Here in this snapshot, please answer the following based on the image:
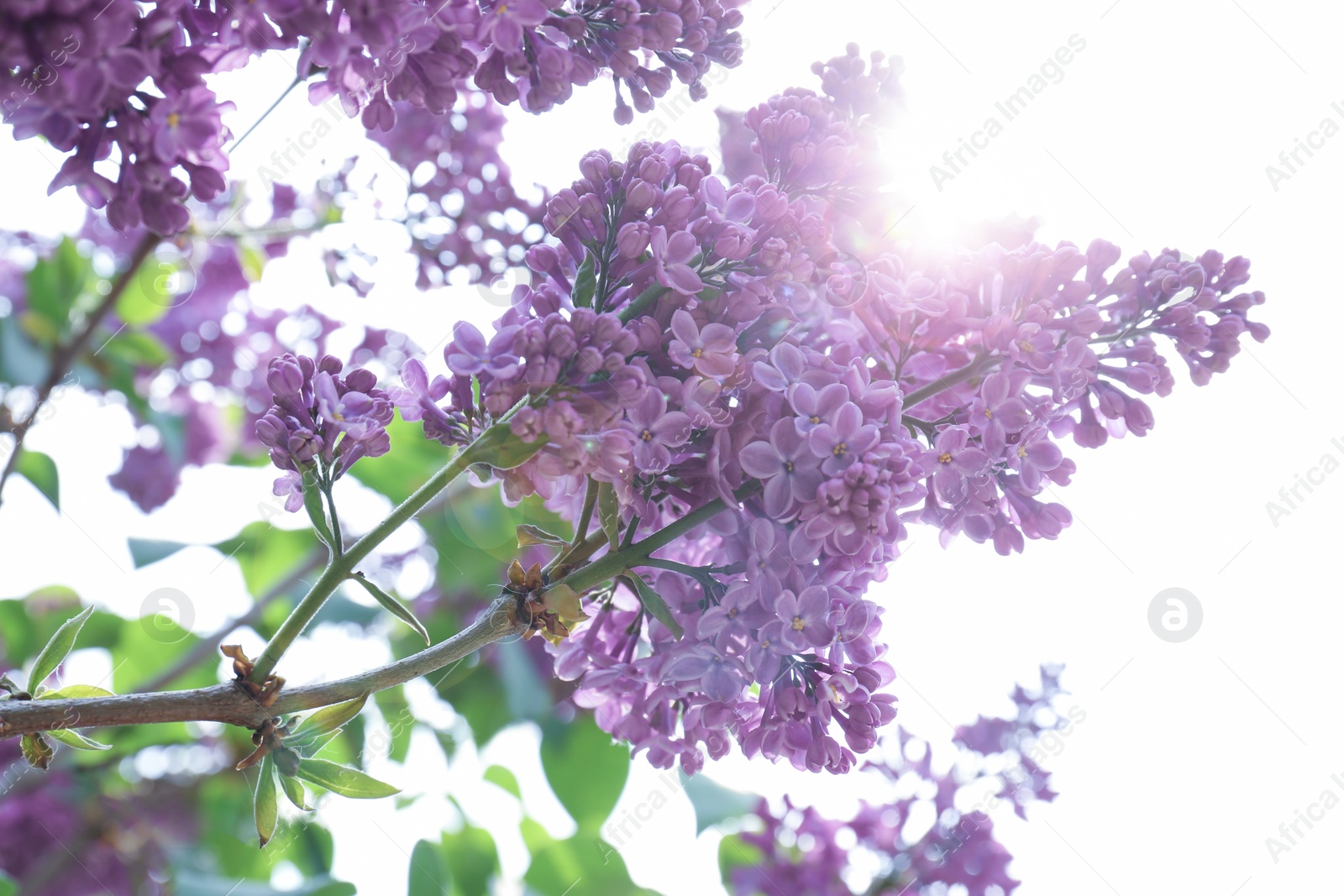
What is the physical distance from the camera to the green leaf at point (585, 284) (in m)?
1.25

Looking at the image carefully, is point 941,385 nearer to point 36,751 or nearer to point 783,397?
point 783,397

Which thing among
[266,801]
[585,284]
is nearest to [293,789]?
[266,801]

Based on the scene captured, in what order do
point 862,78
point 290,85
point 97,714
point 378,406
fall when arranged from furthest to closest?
point 862,78 < point 290,85 < point 378,406 < point 97,714

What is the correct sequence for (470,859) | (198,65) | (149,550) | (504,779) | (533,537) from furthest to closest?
(504,779)
(470,859)
(149,550)
(533,537)
(198,65)

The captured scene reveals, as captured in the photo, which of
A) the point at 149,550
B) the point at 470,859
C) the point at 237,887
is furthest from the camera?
the point at 470,859

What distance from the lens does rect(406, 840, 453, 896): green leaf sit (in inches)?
101

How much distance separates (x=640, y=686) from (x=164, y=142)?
0.94 m

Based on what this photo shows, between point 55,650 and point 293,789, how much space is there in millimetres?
339

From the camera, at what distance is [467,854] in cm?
301

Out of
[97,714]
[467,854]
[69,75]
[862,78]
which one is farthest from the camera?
[467,854]

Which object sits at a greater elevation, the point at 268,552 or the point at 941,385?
the point at 268,552

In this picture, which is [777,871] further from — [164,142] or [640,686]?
[164,142]

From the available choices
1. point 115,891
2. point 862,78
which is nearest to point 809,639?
point 862,78

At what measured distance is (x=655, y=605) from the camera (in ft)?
4.03
